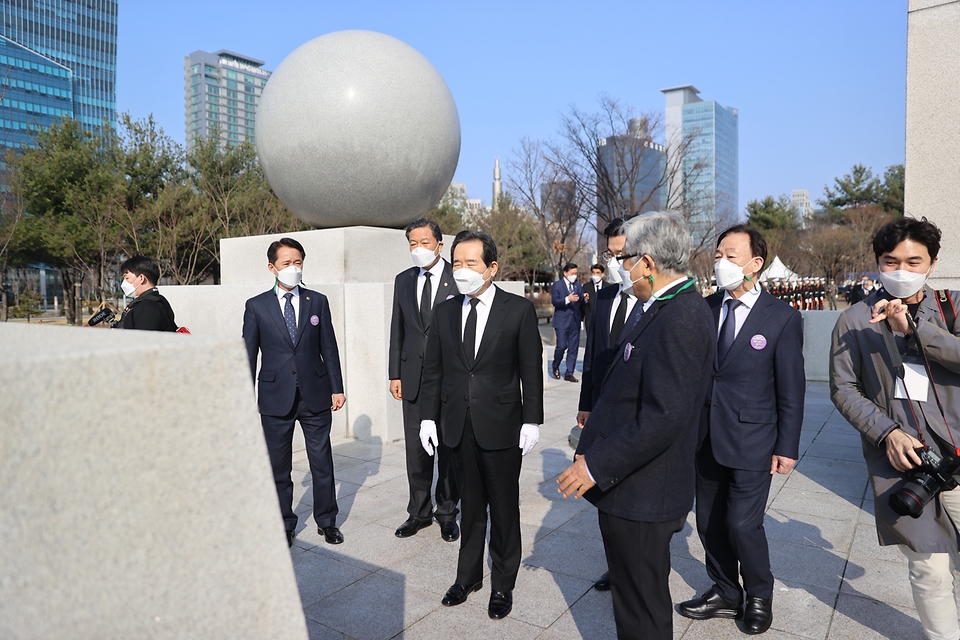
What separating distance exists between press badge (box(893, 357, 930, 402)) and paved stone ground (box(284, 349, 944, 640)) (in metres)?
1.19

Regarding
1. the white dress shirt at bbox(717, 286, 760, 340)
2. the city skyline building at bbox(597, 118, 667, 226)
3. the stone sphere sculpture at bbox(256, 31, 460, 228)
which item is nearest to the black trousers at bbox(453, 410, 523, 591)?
the white dress shirt at bbox(717, 286, 760, 340)

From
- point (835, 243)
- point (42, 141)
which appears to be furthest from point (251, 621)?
point (835, 243)

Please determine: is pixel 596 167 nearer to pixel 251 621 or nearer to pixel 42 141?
pixel 42 141

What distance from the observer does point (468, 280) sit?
11.4 feet

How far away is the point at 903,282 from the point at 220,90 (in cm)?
16384

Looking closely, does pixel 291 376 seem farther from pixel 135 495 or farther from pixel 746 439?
pixel 135 495

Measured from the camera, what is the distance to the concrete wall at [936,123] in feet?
18.0

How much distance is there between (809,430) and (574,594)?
198 inches

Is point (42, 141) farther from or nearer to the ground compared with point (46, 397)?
farther from the ground

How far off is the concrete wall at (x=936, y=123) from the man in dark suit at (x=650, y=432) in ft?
14.4

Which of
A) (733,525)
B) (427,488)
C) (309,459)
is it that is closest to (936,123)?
(733,525)

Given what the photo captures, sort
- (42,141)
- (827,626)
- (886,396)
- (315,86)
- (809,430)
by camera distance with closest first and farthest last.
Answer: (886,396)
(827,626)
(315,86)
(809,430)
(42,141)

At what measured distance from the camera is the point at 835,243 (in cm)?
3512

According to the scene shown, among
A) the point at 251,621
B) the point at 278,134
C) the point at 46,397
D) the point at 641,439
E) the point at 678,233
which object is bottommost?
the point at 251,621
